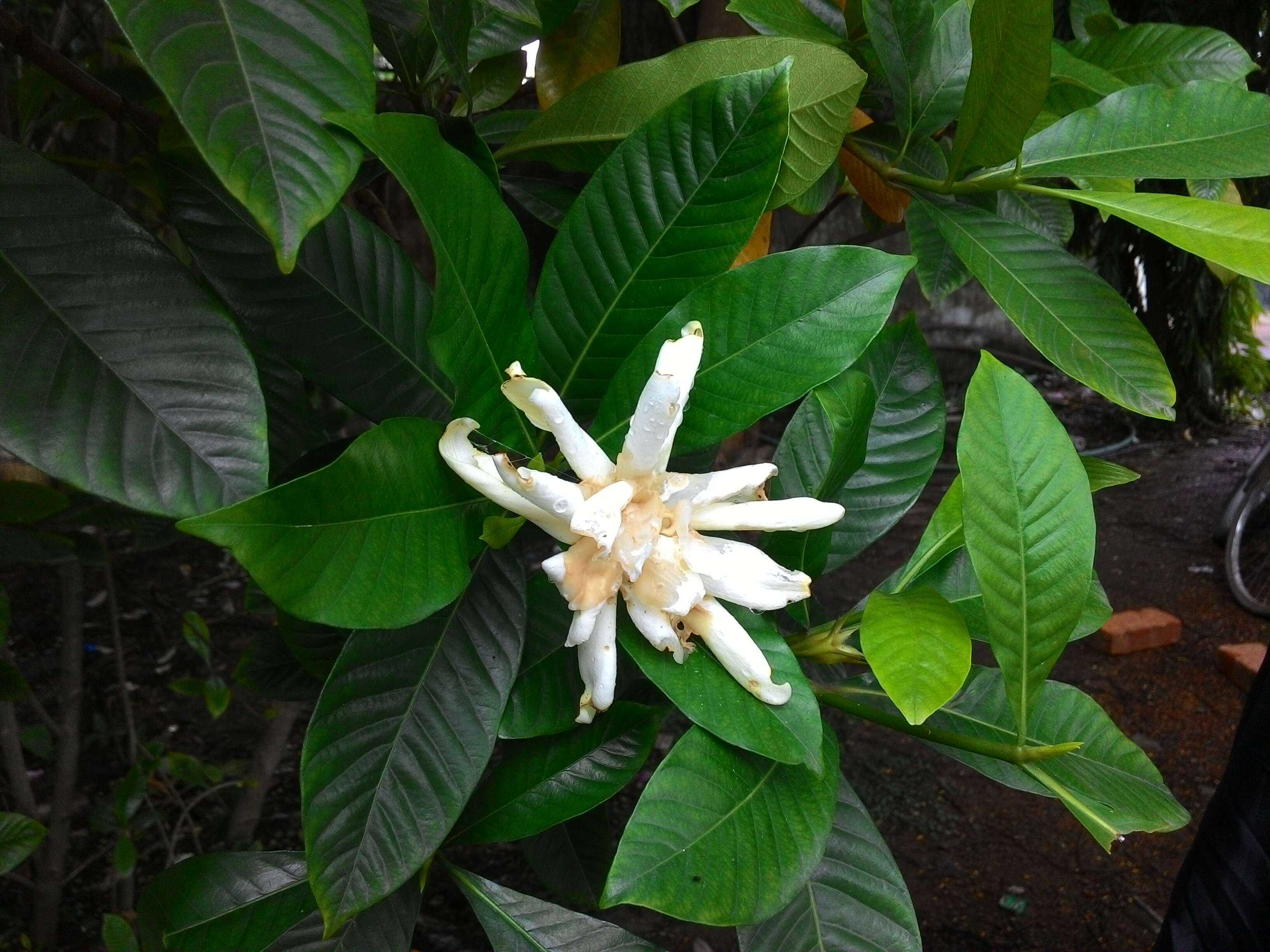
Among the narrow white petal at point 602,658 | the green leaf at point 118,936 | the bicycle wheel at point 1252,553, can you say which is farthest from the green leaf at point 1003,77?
the bicycle wheel at point 1252,553

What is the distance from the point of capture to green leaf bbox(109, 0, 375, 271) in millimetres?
354

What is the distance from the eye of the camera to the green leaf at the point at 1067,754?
0.55 metres

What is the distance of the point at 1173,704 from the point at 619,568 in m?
2.65

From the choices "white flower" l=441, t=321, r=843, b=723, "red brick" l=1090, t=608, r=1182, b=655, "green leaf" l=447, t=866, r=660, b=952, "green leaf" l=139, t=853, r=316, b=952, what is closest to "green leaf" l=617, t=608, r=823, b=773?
"white flower" l=441, t=321, r=843, b=723

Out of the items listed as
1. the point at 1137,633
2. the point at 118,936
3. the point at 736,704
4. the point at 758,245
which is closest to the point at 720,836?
the point at 736,704

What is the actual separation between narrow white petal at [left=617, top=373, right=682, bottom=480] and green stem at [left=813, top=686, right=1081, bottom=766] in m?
0.23

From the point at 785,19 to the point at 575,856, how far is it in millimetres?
845

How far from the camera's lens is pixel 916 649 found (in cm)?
47

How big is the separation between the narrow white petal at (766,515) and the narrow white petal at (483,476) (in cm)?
8

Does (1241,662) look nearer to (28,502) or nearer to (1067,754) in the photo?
(1067,754)

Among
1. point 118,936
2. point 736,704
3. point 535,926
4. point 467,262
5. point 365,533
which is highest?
point 467,262

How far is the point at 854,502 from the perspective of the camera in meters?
0.67

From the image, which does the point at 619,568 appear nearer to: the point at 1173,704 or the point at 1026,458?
the point at 1026,458

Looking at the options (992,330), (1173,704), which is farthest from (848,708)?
(992,330)
